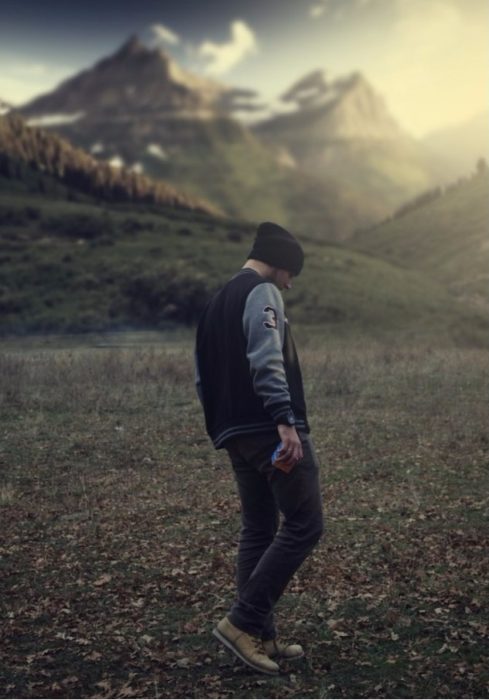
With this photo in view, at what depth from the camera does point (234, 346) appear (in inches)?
211

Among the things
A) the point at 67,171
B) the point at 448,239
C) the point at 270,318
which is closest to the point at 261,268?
Answer: the point at 270,318

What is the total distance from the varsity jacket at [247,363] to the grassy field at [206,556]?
1909 millimetres

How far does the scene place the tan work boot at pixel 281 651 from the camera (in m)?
5.70

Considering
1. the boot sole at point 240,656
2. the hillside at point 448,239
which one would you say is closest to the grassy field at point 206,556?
the boot sole at point 240,656

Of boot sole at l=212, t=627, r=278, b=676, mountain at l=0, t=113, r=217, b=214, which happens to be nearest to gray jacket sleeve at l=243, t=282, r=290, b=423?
boot sole at l=212, t=627, r=278, b=676

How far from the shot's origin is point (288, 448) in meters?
5.03

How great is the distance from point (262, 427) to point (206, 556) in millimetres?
3770

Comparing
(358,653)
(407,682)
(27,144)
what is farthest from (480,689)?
(27,144)

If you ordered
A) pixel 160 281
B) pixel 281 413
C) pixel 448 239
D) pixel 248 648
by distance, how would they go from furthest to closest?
1. pixel 448 239
2. pixel 160 281
3. pixel 248 648
4. pixel 281 413

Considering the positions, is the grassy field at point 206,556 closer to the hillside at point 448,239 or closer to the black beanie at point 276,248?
the black beanie at point 276,248

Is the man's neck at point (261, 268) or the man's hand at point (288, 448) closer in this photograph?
the man's hand at point (288, 448)

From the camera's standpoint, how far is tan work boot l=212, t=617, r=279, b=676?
5.46 m

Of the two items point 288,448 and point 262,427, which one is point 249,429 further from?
point 288,448

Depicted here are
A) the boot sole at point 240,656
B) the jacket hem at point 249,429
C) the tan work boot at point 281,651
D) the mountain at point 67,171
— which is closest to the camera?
the jacket hem at point 249,429
